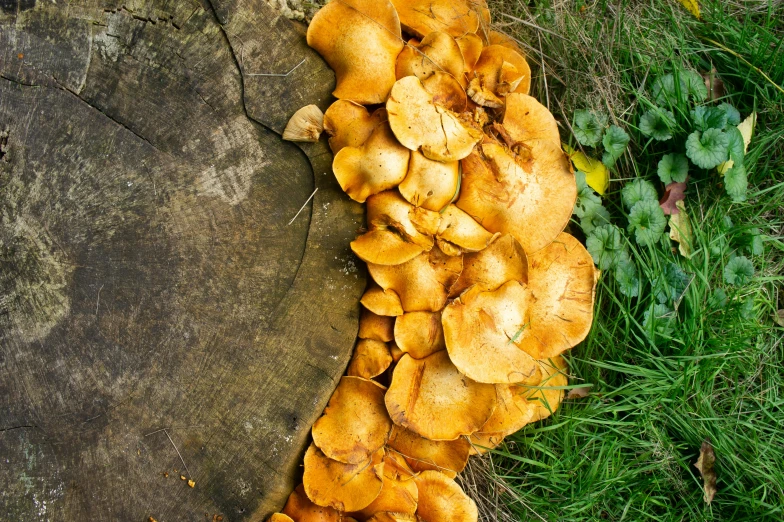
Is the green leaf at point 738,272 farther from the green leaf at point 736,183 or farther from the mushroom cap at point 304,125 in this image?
the mushroom cap at point 304,125

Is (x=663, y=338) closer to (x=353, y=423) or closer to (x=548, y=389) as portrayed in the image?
(x=548, y=389)

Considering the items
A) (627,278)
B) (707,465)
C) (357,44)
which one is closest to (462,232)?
(357,44)

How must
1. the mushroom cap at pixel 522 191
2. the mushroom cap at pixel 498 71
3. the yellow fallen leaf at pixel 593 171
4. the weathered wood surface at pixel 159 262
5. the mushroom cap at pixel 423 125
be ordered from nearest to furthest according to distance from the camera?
1. the weathered wood surface at pixel 159 262
2. the mushroom cap at pixel 423 125
3. the mushroom cap at pixel 522 191
4. the mushroom cap at pixel 498 71
5. the yellow fallen leaf at pixel 593 171

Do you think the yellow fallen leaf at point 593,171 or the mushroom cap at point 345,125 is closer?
the mushroom cap at point 345,125

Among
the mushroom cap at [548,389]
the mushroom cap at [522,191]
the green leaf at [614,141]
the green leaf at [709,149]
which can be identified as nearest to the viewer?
the mushroom cap at [522,191]

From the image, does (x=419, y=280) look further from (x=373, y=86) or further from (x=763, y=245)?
(x=763, y=245)

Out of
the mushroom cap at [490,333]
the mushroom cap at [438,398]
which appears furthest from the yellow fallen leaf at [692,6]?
the mushroom cap at [438,398]

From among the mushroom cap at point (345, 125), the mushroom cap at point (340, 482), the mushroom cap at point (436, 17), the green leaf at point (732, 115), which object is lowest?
the mushroom cap at point (340, 482)
